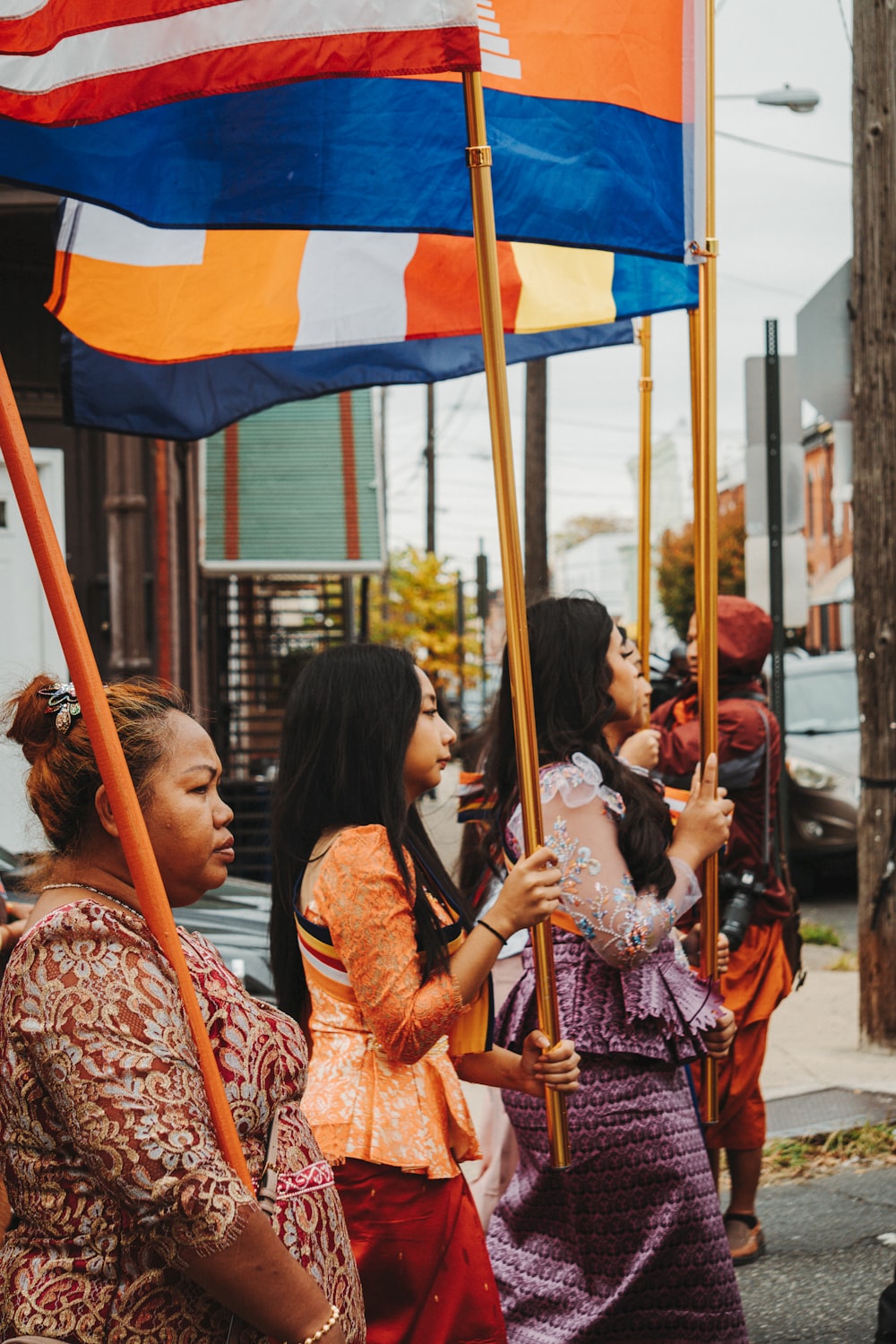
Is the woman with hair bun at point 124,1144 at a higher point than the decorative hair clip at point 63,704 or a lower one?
lower

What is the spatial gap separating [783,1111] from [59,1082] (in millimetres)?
5007

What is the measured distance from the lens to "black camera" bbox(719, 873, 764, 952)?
15.7 feet

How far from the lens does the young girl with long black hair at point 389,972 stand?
8.89 ft

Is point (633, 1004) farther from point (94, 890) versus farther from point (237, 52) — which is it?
point (237, 52)

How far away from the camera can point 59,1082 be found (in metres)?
1.82

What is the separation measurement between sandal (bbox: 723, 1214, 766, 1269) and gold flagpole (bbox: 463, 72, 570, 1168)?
2.36 m

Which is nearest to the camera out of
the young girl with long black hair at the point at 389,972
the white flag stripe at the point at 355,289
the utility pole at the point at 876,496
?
the young girl with long black hair at the point at 389,972

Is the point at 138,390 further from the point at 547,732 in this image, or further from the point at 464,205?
the point at 547,732

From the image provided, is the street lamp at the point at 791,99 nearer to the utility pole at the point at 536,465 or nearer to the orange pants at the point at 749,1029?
the utility pole at the point at 536,465

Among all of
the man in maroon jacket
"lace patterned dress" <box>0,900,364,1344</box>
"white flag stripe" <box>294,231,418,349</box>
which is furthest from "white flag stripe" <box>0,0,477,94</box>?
the man in maroon jacket

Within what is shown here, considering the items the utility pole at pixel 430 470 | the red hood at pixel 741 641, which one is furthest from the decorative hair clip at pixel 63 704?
the utility pole at pixel 430 470

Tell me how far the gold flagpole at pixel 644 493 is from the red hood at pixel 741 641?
0.84 m

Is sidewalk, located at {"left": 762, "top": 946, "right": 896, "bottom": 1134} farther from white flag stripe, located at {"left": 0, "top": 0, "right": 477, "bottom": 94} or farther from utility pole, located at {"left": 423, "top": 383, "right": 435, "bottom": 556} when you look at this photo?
utility pole, located at {"left": 423, "top": 383, "right": 435, "bottom": 556}

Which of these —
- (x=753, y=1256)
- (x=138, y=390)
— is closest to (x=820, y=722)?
Result: (x=753, y=1256)
